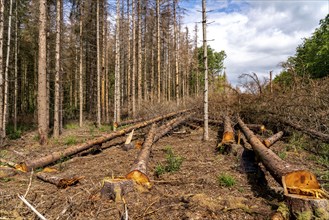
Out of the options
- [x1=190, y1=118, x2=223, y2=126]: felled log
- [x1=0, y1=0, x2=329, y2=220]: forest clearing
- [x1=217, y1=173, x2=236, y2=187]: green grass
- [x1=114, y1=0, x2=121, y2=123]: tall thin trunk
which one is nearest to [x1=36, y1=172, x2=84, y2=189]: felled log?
[x1=0, y1=0, x2=329, y2=220]: forest clearing

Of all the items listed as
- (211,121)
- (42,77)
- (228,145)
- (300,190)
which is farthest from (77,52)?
(300,190)

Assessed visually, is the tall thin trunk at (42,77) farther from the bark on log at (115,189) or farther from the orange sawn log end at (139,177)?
the bark on log at (115,189)

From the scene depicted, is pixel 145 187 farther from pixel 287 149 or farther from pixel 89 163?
pixel 287 149

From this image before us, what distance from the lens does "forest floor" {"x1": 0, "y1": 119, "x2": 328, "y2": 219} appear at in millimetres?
3580

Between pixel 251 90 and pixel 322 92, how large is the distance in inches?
173

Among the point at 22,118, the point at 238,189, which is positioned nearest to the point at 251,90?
the point at 238,189

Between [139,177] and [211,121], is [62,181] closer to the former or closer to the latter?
[139,177]

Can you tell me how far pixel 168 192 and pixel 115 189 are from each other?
97 centimetres

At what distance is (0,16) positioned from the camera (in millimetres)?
11273

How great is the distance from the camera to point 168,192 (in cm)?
447

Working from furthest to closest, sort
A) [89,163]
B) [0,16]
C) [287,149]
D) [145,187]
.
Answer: [0,16], [287,149], [89,163], [145,187]

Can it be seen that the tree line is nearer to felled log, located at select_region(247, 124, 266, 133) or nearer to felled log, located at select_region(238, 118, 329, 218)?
felled log, located at select_region(247, 124, 266, 133)

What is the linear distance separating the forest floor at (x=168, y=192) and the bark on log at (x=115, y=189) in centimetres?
9

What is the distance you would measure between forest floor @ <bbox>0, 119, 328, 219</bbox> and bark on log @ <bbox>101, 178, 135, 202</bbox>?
90mm
